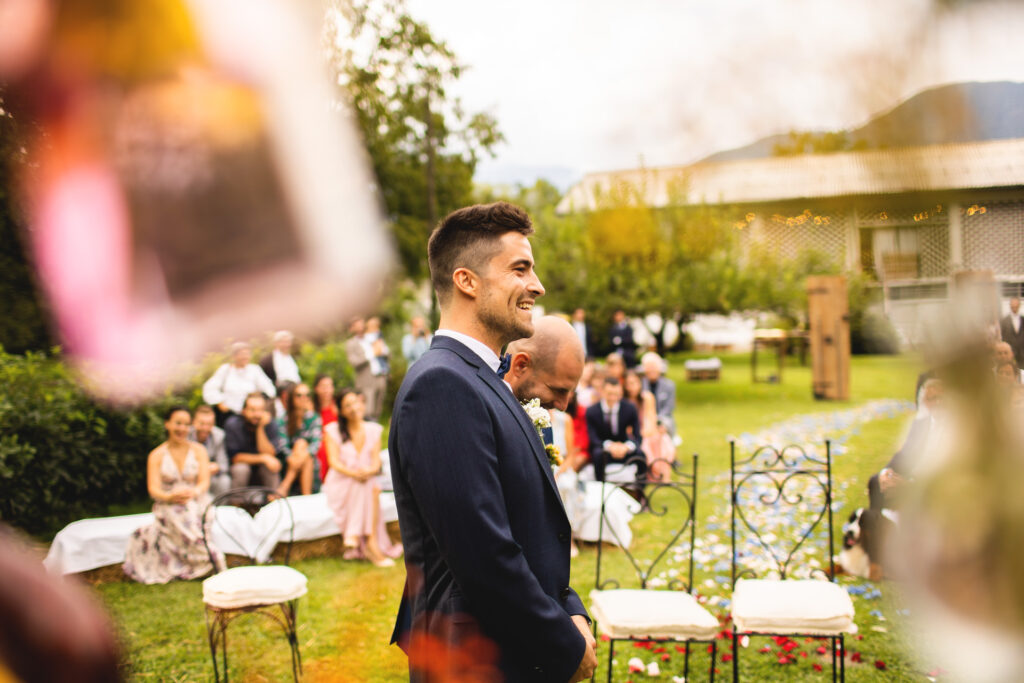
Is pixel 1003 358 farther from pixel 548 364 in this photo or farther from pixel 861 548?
pixel 861 548

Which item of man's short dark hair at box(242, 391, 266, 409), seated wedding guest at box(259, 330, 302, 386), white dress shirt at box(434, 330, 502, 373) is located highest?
white dress shirt at box(434, 330, 502, 373)

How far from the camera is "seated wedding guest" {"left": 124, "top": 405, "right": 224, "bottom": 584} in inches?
217

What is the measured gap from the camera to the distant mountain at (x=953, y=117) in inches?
14.2

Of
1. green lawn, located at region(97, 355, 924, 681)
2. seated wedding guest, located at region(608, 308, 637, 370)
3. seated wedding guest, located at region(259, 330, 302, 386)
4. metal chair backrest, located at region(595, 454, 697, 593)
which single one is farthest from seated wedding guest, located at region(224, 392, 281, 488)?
seated wedding guest, located at region(608, 308, 637, 370)

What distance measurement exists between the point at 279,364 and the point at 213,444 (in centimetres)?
172

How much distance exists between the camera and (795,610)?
3303mm

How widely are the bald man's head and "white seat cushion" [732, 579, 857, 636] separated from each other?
164 cm

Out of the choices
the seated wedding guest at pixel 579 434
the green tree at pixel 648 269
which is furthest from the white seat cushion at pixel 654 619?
the green tree at pixel 648 269

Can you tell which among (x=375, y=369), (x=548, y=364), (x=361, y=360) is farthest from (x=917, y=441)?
(x=375, y=369)

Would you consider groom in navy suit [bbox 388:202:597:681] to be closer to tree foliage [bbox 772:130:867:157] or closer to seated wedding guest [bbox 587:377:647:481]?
tree foliage [bbox 772:130:867:157]

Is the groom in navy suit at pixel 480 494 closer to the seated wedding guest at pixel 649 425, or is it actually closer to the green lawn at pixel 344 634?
the green lawn at pixel 344 634

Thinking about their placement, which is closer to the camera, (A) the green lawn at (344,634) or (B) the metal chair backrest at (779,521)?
(A) the green lawn at (344,634)

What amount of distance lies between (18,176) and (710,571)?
17.7 ft

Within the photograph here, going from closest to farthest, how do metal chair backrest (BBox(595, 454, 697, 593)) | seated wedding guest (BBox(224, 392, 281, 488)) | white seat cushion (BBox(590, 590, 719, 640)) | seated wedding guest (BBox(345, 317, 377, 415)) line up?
white seat cushion (BBox(590, 590, 719, 640)) < metal chair backrest (BBox(595, 454, 697, 593)) < seated wedding guest (BBox(224, 392, 281, 488)) < seated wedding guest (BBox(345, 317, 377, 415))
